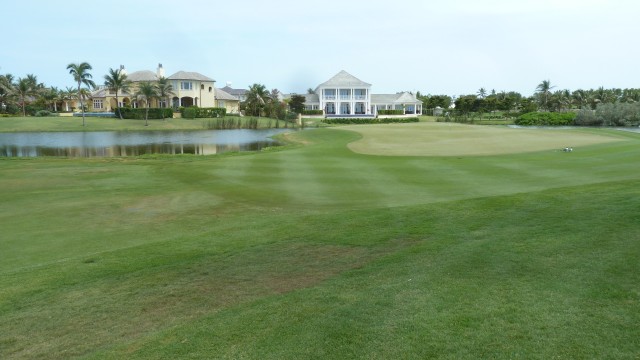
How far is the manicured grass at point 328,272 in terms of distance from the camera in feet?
19.9

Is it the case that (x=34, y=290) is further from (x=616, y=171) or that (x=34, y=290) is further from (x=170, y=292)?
(x=616, y=171)

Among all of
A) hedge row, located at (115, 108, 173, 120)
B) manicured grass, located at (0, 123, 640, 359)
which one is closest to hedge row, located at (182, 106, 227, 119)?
hedge row, located at (115, 108, 173, 120)

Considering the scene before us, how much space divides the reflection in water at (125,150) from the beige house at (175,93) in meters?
48.3

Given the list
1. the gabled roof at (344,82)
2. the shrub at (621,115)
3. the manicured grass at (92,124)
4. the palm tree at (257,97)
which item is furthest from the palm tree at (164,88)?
the shrub at (621,115)

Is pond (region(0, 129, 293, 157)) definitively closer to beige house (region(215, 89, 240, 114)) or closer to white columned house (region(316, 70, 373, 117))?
beige house (region(215, 89, 240, 114))

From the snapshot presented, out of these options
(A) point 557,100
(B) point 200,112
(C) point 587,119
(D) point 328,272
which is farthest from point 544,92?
(D) point 328,272

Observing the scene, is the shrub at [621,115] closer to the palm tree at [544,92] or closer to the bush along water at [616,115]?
the bush along water at [616,115]

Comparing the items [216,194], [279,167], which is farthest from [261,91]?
[216,194]

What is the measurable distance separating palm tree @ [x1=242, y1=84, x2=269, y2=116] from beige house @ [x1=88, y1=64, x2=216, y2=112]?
8108 mm

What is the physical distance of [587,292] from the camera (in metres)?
6.88

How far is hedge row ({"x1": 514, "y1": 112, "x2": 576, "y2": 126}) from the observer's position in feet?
302

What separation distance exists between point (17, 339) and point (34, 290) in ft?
6.49

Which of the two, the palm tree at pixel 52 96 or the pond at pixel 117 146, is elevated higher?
the palm tree at pixel 52 96

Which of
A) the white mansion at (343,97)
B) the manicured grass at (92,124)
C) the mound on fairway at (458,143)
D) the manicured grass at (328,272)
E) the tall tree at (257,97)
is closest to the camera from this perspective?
the manicured grass at (328,272)
